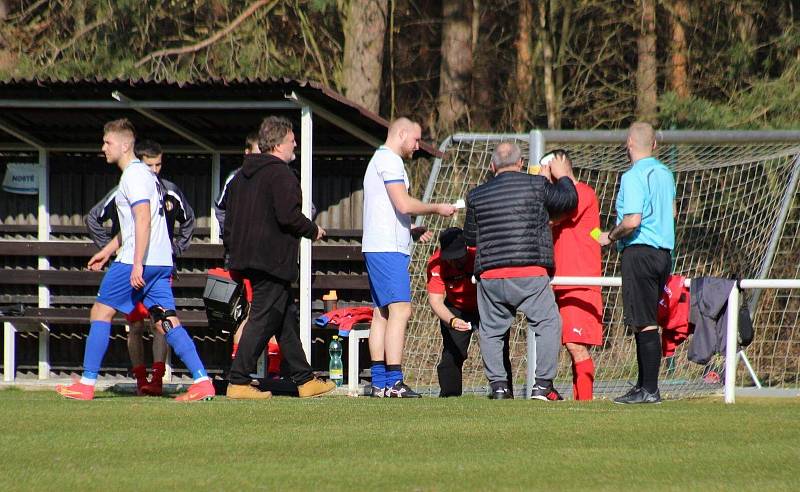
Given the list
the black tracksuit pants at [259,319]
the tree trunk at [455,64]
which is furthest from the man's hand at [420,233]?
the tree trunk at [455,64]

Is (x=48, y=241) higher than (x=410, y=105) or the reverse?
the reverse

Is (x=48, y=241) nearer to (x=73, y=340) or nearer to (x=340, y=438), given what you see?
(x=73, y=340)

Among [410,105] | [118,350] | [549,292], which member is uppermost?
[410,105]

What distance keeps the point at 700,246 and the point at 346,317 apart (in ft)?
14.7

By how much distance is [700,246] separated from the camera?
14633 millimetres

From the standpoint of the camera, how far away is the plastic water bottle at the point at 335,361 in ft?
42.0

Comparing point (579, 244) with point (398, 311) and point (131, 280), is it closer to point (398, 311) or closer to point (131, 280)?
point (398, 311)

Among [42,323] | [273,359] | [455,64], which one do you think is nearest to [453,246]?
[273,359]

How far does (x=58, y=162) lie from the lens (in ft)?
47.4

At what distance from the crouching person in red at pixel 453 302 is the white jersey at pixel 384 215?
1.24ft

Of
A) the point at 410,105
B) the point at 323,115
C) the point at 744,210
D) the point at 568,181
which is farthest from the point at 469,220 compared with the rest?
the point at 410,105

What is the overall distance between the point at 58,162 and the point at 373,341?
19.4 feet

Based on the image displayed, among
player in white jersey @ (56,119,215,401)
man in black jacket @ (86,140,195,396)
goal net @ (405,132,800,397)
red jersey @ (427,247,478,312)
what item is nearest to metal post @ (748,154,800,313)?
goal net @ (405,132,800,397)

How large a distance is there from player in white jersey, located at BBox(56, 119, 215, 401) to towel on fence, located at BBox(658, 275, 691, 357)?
3340 mm
